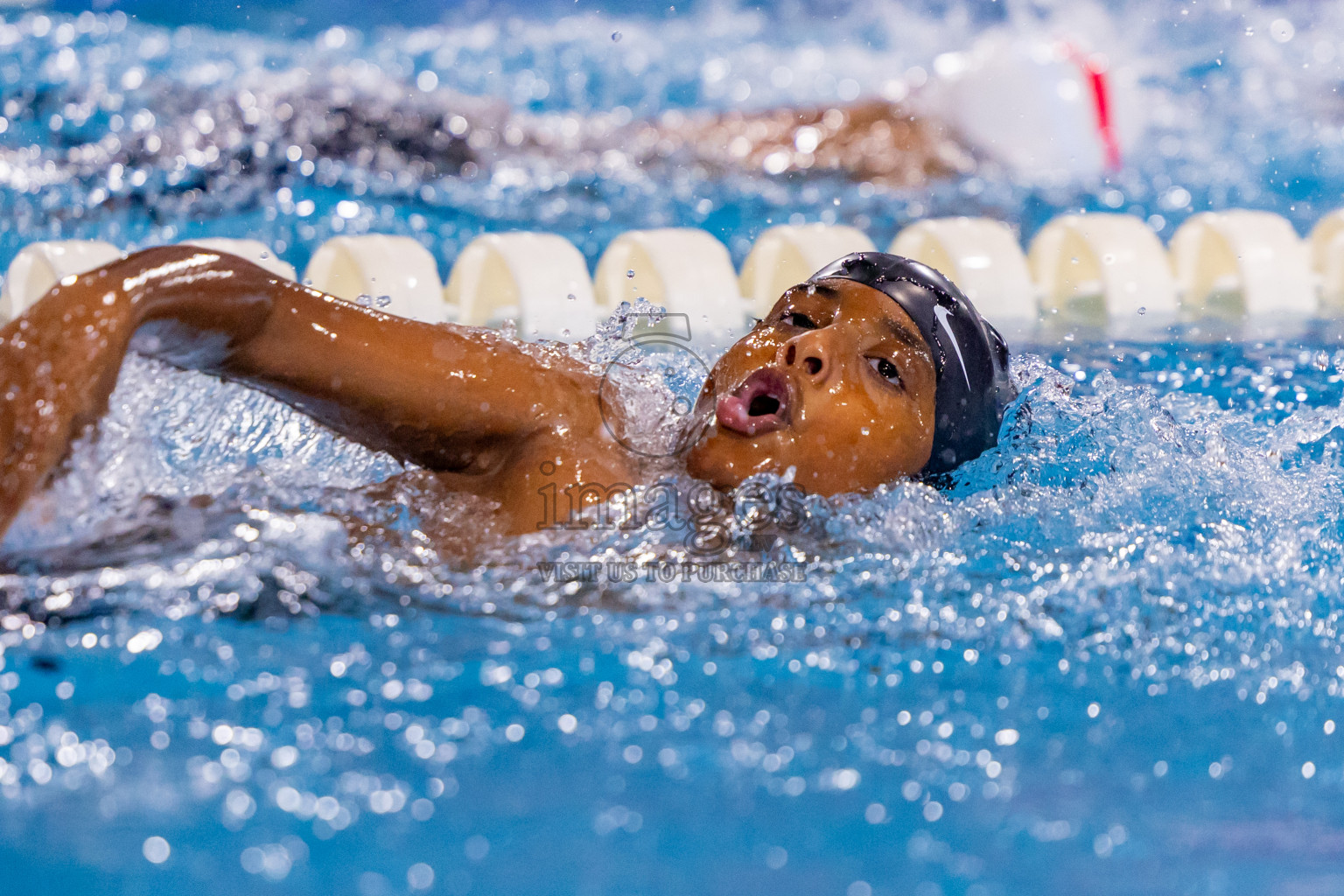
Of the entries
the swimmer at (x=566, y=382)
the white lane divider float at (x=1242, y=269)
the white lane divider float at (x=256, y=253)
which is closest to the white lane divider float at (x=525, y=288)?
the white lane divider float at (x=256, y=253)

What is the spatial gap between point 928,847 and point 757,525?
614 mm

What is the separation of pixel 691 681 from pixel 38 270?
2412mm

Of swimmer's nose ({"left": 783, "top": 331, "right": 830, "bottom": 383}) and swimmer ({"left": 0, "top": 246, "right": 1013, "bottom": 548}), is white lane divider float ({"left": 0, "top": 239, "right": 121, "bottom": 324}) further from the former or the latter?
swimmer's nose ({"left": 783, "top": 331, "right": 830, "bottom": 383})

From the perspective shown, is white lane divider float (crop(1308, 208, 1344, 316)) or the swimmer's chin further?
white lane divider float (crop(1308, 208, 1344, 316))

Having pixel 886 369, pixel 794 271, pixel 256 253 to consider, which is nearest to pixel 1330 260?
pixel 794 271

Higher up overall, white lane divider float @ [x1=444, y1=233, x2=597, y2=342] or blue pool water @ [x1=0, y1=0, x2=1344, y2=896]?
white lane divider float @ [x1=444, y1=233, x2=597, y2=342]

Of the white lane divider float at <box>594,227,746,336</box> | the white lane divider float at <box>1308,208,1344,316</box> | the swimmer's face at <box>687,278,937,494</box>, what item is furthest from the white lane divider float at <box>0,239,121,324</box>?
the white lane divider float at <box>1308,208,1344,316</box>

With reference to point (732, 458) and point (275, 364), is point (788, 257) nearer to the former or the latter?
point (732, 458)

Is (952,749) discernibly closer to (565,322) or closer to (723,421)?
→ (723,421)

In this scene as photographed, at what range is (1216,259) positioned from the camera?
11.8ft

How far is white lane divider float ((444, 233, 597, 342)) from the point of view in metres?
3.17

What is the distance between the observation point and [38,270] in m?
3.14

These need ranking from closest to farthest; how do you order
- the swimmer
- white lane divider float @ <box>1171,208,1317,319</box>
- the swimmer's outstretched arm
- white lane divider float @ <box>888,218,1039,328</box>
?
the swimmer's outstretched arm → the swimmer → white lane divider float @ <box>888,218,1039,328</box> → white lane divider float @ <box>1171,208,1317,319</box>

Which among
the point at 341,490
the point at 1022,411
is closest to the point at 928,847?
the point at 341,490
